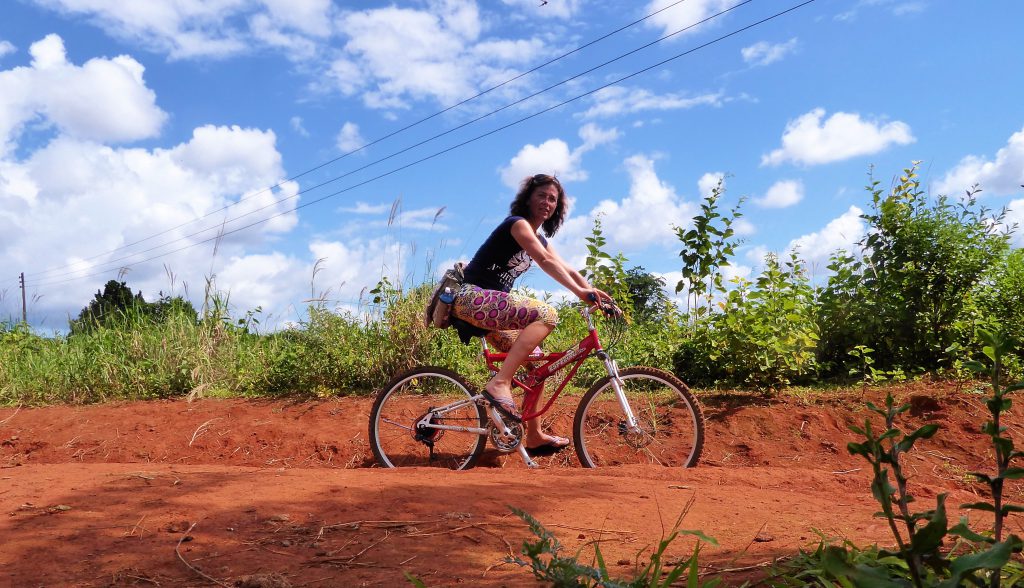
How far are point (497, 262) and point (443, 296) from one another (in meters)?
0.42

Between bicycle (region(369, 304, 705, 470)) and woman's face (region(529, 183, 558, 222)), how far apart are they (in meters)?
0.73

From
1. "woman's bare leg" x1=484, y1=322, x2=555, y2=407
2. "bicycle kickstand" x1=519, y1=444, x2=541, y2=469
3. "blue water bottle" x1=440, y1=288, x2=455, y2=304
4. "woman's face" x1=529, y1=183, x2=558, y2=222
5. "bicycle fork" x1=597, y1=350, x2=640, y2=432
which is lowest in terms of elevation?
"bicycle kickstand" x1=519, y1=444, x2=541, y2=469

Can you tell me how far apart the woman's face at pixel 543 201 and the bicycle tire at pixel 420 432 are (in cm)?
129

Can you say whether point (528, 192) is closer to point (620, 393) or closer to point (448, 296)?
point (448, 296)

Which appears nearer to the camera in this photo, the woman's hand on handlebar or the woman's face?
the woman's hand on handlebar

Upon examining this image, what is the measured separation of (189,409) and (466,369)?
2.66 meters

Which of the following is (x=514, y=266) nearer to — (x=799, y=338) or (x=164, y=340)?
(x=799, y=338)

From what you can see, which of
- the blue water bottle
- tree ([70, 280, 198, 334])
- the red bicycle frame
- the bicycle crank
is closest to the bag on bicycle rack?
the blue water bottle

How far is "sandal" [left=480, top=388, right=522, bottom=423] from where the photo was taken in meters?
4.89

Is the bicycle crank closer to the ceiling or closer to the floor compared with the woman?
closer to the floor

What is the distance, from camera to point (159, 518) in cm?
301

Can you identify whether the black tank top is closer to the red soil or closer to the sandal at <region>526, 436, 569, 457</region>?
the sandal at <region>526, 436, 569, 457</region>

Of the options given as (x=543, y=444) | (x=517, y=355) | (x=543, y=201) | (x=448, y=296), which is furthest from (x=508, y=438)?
(x=543, y=201)

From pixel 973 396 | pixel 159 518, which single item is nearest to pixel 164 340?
pixel 159 518
